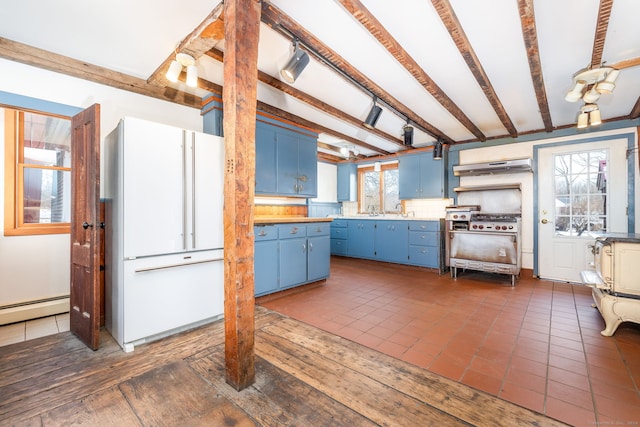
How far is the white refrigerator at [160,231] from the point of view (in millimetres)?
2109

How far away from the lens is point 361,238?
223 inches

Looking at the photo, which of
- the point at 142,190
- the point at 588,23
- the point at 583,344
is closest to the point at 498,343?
the point at 583,344

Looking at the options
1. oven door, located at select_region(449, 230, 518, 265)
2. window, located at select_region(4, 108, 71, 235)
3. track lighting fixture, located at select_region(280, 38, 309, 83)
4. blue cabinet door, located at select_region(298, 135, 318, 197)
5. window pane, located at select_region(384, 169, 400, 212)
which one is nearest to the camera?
track lighting fixture, located at select_region(280, 38, 309, 83)

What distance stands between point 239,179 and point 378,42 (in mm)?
1639

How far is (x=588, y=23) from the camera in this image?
6.57 feet

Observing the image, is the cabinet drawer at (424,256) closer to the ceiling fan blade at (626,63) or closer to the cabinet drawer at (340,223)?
the cabinet drawer at (340,223)

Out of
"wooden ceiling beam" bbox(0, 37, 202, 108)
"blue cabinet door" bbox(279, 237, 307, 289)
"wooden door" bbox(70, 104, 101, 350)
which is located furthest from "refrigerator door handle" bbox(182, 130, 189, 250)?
"blue cabinet door" bbox(279, 237, 307, 289)

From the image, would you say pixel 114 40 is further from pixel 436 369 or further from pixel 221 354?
pixel 436 369

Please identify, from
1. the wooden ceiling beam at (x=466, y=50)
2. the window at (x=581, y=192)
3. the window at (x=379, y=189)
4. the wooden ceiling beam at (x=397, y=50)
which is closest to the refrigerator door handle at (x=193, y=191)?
the wooden ceiling beam at (x=397, y=50)

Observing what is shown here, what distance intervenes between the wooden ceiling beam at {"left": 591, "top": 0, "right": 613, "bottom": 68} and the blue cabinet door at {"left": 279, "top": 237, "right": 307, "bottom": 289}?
324 cm

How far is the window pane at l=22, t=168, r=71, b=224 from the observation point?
2.84 m

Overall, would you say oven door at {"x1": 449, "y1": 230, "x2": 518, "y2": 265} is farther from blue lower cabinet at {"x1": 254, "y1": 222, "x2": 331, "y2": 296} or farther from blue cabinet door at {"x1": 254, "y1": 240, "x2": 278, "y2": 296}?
blue cabinet door at {"x1": 254, "y1": 240, "x2": 278, "y2": 296}

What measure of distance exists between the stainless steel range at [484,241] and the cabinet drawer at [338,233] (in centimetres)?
209

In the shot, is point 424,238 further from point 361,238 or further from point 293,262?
point 293,262
